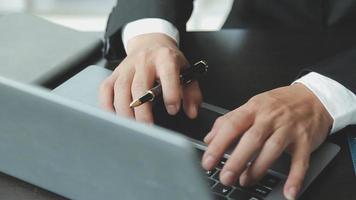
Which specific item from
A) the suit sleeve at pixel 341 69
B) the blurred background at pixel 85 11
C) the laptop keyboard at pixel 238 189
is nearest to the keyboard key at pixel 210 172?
the laptop keyboard at pixel 238 189

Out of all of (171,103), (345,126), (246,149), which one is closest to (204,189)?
(246,149)

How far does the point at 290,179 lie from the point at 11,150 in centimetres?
36

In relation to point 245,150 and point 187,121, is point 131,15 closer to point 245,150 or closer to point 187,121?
point 187,121

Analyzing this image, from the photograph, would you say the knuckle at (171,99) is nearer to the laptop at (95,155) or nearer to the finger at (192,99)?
the finger at (192,99)

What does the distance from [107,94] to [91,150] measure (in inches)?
12.7

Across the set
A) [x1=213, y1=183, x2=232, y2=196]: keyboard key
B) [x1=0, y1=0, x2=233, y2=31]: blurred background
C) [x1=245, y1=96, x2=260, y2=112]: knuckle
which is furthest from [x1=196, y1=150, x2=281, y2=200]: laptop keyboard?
[x1=0, y1=0, x2=233, y2=31]: blurred background

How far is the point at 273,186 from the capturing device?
2.74ft

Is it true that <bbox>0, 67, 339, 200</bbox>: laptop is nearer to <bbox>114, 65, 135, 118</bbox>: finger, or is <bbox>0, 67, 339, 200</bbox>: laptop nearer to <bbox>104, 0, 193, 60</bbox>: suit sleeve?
<bbox>114, 65, 135, 118</bbox>: finger

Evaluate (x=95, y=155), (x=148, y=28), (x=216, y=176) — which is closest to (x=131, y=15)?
(x=148, y=28)

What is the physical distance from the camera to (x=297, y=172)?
84 cm

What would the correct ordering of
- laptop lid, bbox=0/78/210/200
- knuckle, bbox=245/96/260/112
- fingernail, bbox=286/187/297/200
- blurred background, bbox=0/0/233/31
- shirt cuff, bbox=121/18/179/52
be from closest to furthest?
laptop lid, bbox=0/78/210/200 < fingernail, bbox=286/187/297/200 < knuckle, bbox=245/96/260/112 < shirt cuff, bbox=121/18/179/52 < blurred background, bbox=0/0/233/31

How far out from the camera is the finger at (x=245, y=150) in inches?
31.8

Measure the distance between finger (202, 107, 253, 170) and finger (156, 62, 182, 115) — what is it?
0.11 m

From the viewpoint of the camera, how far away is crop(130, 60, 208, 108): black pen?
3.13 feet
